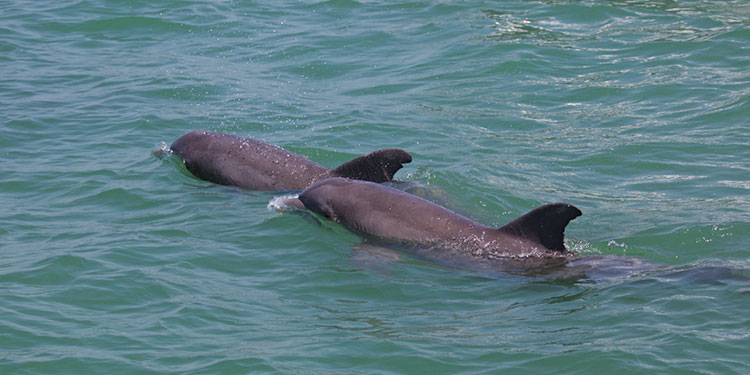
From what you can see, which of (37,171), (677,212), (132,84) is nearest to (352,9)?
(132,84)

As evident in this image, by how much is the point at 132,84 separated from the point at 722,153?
10.5 metres

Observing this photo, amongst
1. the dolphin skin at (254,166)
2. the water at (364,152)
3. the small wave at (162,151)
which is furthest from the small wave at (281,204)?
the small wave at (162,151)

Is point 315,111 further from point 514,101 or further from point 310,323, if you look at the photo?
point 310,323

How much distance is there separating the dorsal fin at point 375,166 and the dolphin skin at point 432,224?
444 mm

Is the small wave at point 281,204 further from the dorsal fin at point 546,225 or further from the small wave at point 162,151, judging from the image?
the dorsal fin at point 546,225

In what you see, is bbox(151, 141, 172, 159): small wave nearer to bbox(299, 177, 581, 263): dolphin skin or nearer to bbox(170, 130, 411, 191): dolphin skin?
bbox(170, 130, 411, 191): dolphin skin

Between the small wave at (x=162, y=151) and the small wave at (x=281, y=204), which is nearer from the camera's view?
the small wave at (x=281, y=204)

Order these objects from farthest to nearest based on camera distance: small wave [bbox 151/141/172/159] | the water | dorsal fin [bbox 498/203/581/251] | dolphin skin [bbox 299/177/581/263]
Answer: small wave [bbox 151/141/172/159]
dolphin skin [bbox 299/177/581/263]
dorsal fin [bbox 498/203/581/251]
the water

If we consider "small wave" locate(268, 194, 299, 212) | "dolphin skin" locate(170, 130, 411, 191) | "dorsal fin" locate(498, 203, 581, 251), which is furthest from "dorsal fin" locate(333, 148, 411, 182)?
"dorsal fin" locate(498, 203, 581, 251)

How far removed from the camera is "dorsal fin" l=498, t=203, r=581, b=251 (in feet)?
29.9

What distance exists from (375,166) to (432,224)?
1807mm

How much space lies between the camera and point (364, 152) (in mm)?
14148

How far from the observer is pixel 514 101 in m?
16.1

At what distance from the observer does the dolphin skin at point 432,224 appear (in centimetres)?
945
